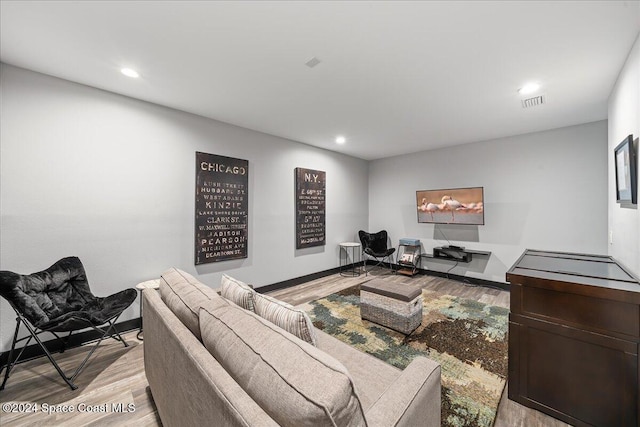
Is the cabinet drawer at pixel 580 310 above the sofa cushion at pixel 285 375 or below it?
below

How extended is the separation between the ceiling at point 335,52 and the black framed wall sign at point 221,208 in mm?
739

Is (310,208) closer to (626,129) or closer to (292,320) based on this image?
(292,320)

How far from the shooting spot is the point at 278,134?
4250 millimetres

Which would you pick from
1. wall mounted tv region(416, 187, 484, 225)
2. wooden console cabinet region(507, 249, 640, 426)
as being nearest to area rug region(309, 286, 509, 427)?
wooden console cabinet region(507, 249, 640, 426)

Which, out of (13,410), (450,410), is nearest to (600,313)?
(450,410)

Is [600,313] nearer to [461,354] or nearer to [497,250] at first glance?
[461,354]

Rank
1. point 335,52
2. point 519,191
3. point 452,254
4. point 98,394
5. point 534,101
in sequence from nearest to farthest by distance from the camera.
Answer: point 98,394 < point 335,52 < point 534,101 < point 519,191 < point 452,254

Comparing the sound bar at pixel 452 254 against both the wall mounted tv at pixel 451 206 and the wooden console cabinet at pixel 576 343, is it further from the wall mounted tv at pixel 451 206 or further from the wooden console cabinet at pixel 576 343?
the wooden console cabinet at pixel 576 343

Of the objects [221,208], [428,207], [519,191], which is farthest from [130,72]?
[519,191]

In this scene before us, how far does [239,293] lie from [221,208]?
231cm

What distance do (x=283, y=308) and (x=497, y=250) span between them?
4680mm

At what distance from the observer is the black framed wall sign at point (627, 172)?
181cm

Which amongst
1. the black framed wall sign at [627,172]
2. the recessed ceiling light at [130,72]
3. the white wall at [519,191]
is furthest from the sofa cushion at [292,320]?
the white wall at [519,191]

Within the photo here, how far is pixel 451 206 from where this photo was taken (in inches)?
188
